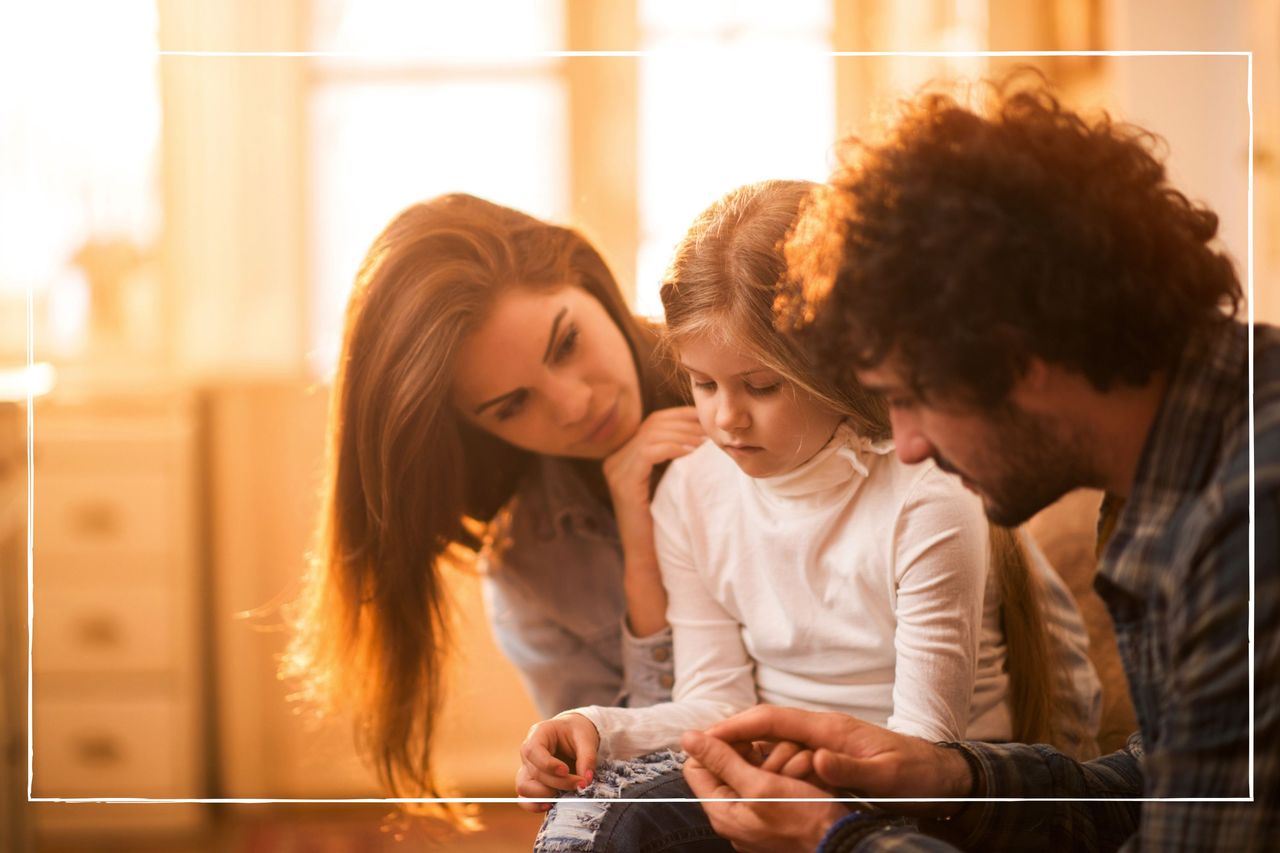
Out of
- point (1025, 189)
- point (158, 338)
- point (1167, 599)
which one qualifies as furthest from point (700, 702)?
point (158, 338)

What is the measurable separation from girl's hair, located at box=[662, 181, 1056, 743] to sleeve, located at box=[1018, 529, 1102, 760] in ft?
0.04

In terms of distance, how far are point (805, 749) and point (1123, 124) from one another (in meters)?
0.66

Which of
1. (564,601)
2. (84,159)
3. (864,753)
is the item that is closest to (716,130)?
(564,601)

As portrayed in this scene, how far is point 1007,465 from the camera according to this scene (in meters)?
1.03

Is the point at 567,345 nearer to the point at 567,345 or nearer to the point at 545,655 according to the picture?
the point at 567,345

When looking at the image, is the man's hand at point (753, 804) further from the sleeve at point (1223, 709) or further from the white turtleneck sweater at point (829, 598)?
the sleeve at point (1223, 709)

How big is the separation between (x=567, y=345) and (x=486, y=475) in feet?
0.55

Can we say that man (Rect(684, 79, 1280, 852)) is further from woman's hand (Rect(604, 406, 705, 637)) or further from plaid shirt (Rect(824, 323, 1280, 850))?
woman's hand (Rect(604, 406, 705, 637))

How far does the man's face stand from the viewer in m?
1.02

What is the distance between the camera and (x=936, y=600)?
1.19m

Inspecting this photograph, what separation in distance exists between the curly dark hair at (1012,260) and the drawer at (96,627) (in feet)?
2.81

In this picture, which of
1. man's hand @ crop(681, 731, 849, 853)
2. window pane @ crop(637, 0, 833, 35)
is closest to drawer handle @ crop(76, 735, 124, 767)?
man's hand @ crop(681, 731, 849, 853)

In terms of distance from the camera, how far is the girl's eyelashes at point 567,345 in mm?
1264

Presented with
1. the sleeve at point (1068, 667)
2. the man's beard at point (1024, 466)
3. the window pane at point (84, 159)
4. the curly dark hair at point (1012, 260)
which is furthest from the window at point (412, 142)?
the sleeve at point (1068, 667)
